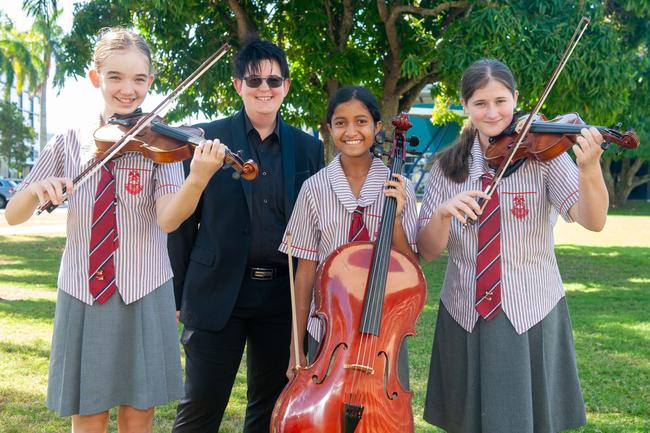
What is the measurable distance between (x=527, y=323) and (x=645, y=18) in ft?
27.2

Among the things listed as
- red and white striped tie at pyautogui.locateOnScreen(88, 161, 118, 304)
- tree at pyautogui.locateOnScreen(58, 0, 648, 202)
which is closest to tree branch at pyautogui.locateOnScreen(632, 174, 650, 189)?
tree at pyautogui.locateOnScreen(58, 0, 648, 202)

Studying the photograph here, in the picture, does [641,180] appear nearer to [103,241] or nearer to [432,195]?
[432,195]

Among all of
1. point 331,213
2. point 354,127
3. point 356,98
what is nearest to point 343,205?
point 331,213

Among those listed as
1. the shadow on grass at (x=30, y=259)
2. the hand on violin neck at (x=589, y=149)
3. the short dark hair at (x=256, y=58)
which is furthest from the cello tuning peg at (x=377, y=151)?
the shadow on grass at (x=30, y=259)

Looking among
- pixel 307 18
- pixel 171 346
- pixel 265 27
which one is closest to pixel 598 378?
pixel 171 346

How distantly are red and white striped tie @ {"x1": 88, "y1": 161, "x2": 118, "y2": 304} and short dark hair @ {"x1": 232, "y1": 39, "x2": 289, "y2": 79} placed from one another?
77cm

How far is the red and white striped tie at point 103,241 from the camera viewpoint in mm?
2383

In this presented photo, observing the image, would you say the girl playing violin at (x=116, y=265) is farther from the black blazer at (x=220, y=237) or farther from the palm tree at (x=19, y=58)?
the palm tree at (x=19, y=58)

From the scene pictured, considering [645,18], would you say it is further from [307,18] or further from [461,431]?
[461,431]

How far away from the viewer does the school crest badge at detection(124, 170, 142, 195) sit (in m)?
2.46

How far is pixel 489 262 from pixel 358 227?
1.71 ft

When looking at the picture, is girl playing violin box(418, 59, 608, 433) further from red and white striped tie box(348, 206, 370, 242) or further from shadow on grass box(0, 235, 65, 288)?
shadow on grass box(0, 235, 65, 288)

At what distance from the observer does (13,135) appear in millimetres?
32938

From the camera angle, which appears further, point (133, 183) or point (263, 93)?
point (263, 93)
